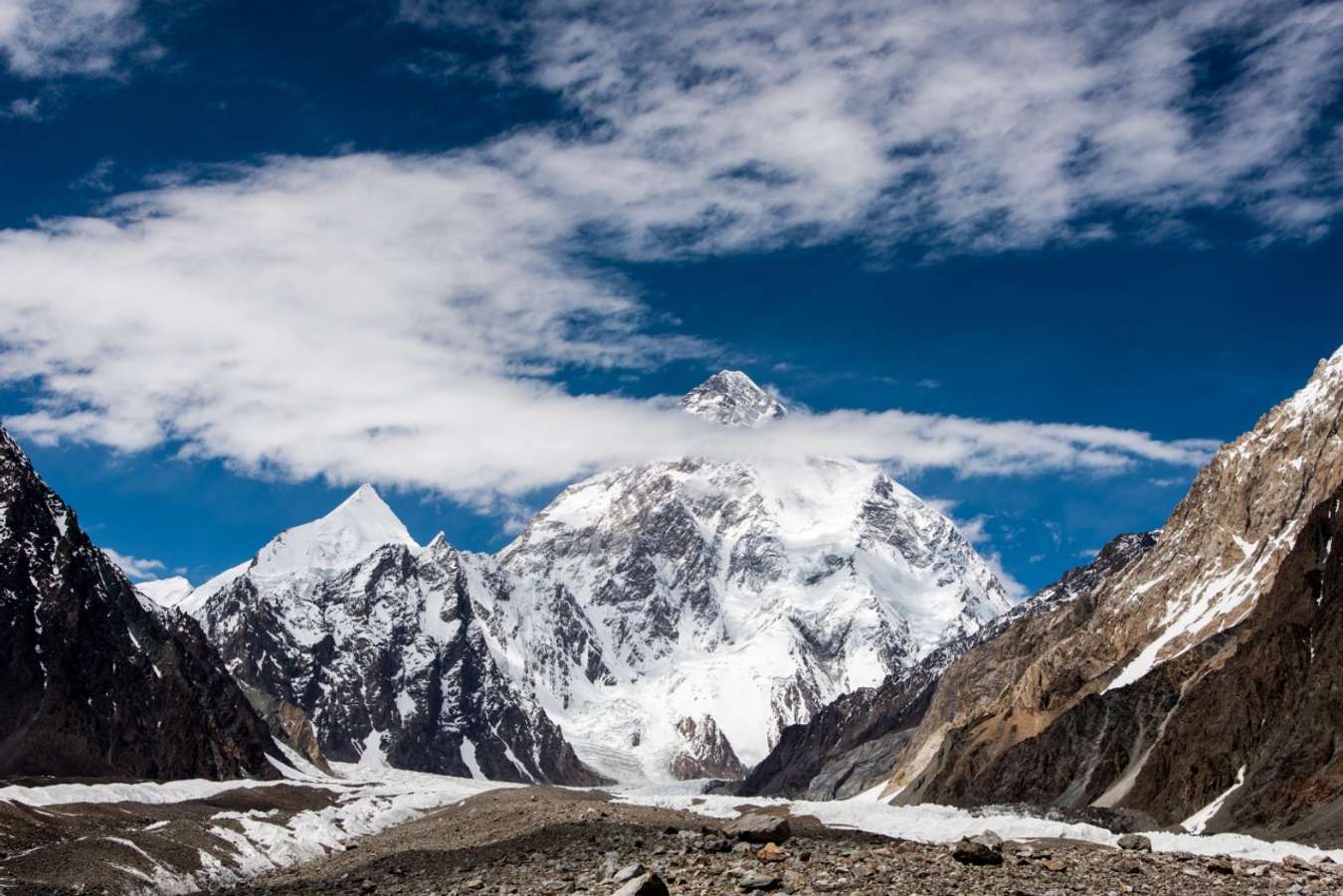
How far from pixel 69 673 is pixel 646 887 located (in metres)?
153

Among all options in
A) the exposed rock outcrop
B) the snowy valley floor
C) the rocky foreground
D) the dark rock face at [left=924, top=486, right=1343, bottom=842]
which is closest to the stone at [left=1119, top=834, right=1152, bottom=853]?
the rocky foreground

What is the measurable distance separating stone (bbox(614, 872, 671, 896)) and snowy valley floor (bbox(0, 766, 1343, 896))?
314cm

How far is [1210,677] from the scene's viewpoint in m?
109

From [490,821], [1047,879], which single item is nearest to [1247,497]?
[490,821]

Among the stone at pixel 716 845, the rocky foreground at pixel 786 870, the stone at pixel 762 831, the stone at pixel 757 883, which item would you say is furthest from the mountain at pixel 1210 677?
the stone at pixel 757 883

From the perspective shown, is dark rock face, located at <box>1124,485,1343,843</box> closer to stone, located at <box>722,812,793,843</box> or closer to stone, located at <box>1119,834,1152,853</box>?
stone, located at <box>1119,834,1152,853</box>

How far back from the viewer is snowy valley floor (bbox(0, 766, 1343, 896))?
3362cm

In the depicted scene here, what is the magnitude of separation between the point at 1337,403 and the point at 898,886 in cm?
12087

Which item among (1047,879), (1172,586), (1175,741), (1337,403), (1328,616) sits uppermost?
(1337,403)

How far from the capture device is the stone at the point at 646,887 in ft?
93.8

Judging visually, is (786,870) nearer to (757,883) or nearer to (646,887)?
(757,883)

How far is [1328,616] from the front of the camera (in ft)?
302

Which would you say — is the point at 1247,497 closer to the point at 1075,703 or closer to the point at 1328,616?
the point at 1075,703

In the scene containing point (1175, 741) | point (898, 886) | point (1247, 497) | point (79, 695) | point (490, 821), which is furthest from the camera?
point (79, 695)
